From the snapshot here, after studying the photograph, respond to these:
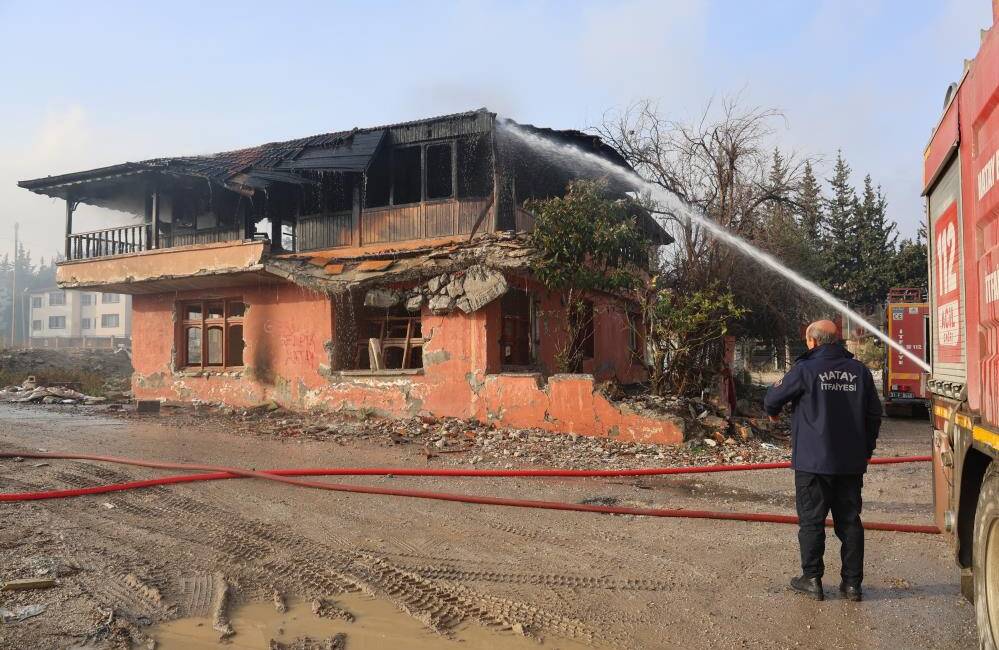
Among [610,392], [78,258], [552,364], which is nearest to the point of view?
[610,392]

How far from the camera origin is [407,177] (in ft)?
50.5

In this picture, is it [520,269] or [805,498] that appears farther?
[520,269]

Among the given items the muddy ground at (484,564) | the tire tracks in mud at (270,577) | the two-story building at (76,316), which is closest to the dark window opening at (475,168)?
the muddy ground at (484,564)

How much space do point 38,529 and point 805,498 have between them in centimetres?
566

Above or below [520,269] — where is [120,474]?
below

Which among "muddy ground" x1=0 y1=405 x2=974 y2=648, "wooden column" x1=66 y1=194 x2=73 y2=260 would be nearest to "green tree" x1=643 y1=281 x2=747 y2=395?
"muddy ground" x1=0 y1=405 x2=974 y2=648

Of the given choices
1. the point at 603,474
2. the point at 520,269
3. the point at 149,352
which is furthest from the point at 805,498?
the point at 149,352

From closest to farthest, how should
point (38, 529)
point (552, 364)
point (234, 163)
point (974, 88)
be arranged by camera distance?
point (974, 88), point (38, 529), point (552, 364), point (234, 163)

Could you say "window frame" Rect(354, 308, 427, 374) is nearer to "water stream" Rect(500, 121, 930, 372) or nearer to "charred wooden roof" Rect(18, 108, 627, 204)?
"charred wooden roof" Rect(18, 108, 627, 204)

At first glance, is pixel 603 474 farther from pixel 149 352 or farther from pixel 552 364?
pixel 149 352

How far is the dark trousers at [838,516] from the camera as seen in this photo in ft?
12.8

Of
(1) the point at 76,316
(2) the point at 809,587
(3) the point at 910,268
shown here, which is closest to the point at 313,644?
(2) the point at 809,587

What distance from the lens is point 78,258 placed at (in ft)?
56.1

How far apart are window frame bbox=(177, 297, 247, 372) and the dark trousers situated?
43.6 ft
